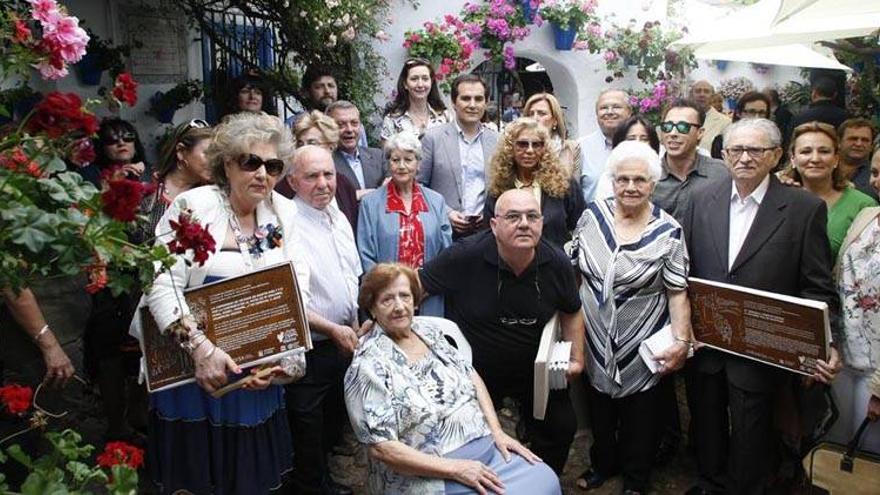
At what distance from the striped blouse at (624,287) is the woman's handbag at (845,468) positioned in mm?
855

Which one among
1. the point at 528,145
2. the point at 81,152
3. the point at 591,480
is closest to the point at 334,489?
the point at 591,480

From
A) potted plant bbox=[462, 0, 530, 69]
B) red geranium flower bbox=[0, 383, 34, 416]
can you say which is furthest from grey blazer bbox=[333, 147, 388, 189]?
potted plant bbox=[462, 0, 530, 69]

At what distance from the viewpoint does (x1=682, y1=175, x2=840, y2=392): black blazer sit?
372 centimetres

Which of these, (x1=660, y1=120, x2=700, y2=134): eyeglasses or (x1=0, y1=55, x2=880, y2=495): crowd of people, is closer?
(x1=0, y1=55, x2=880, y2=495): crowd of people

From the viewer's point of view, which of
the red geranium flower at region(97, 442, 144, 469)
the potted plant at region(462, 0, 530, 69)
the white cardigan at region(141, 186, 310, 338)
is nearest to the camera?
the red geranium flower at region(97, 442, 144, 469)

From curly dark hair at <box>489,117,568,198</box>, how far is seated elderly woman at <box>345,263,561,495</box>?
1.32 meters

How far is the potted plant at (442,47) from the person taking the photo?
8.59 meters

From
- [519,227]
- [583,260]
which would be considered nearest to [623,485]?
[583,260]

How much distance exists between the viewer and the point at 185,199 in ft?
10.2

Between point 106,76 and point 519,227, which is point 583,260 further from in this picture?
point 106,76

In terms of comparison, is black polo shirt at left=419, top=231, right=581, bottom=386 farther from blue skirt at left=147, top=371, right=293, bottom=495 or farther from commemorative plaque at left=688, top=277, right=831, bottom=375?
blue skirt at left=147, top=371, right=293, bottom=495

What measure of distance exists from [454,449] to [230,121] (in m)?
1.71

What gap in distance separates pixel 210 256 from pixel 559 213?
2.26m

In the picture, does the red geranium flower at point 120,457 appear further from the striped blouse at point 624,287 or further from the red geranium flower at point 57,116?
the striped blouse at point 624,287
